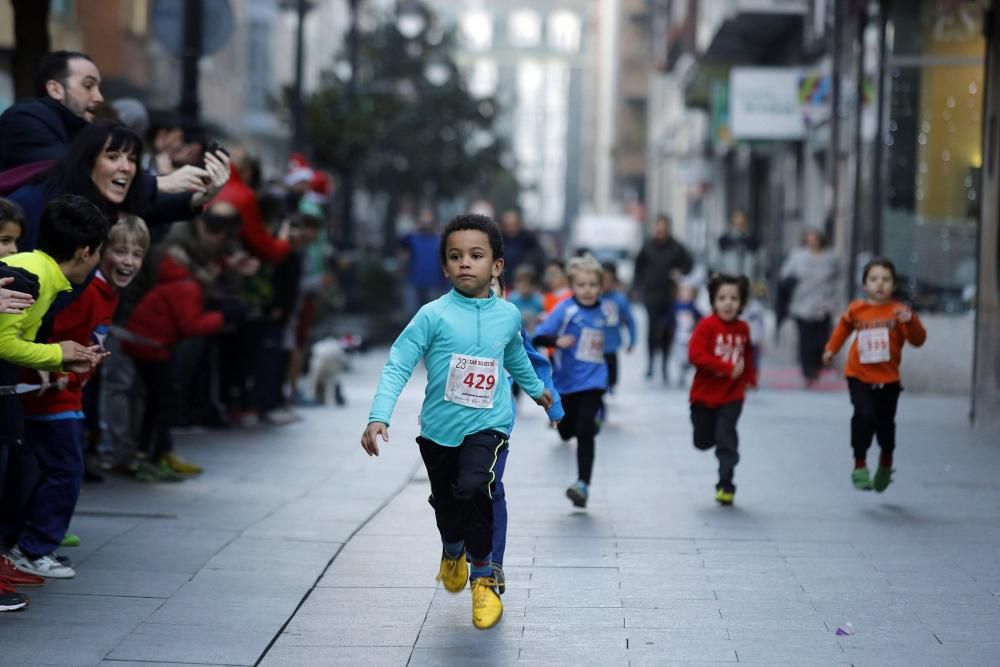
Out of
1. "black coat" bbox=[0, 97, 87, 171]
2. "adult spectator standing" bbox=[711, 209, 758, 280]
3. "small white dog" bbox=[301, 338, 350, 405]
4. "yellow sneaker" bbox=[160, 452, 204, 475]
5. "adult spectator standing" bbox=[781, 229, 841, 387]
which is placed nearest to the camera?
"black coat" bbox=[0, 97, 87, 171]

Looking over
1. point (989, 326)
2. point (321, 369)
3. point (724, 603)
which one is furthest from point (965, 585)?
point (321, 369)

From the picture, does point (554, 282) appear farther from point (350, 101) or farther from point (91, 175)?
point (350, 101)

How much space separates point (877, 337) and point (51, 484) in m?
4.86

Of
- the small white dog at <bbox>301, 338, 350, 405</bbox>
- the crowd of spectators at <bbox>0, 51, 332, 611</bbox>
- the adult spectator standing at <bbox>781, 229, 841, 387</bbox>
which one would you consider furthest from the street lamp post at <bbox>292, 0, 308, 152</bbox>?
the crowd of spectators at <bbox>0, 51, 332, 611</bbox>

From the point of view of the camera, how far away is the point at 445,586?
678cm

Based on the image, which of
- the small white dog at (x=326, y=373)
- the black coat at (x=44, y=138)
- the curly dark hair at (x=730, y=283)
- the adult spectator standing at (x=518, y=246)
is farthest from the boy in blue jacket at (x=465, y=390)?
the adult spectator standing at (x=518, y=246)

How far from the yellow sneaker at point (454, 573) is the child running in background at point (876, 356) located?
380cm

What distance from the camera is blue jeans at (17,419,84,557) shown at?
7.11 m

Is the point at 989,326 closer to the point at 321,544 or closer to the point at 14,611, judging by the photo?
the point at 321,544

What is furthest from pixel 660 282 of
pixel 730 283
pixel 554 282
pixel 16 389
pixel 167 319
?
pixel 16 389

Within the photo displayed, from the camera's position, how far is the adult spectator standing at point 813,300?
62.2 ft

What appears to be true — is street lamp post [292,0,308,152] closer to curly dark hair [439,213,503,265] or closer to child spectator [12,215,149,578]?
child spectator [12,215,149,578]

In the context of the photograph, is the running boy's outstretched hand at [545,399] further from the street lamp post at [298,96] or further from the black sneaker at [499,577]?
the street lamp post at [298,96]

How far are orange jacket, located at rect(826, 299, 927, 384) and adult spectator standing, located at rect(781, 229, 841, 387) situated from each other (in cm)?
874
